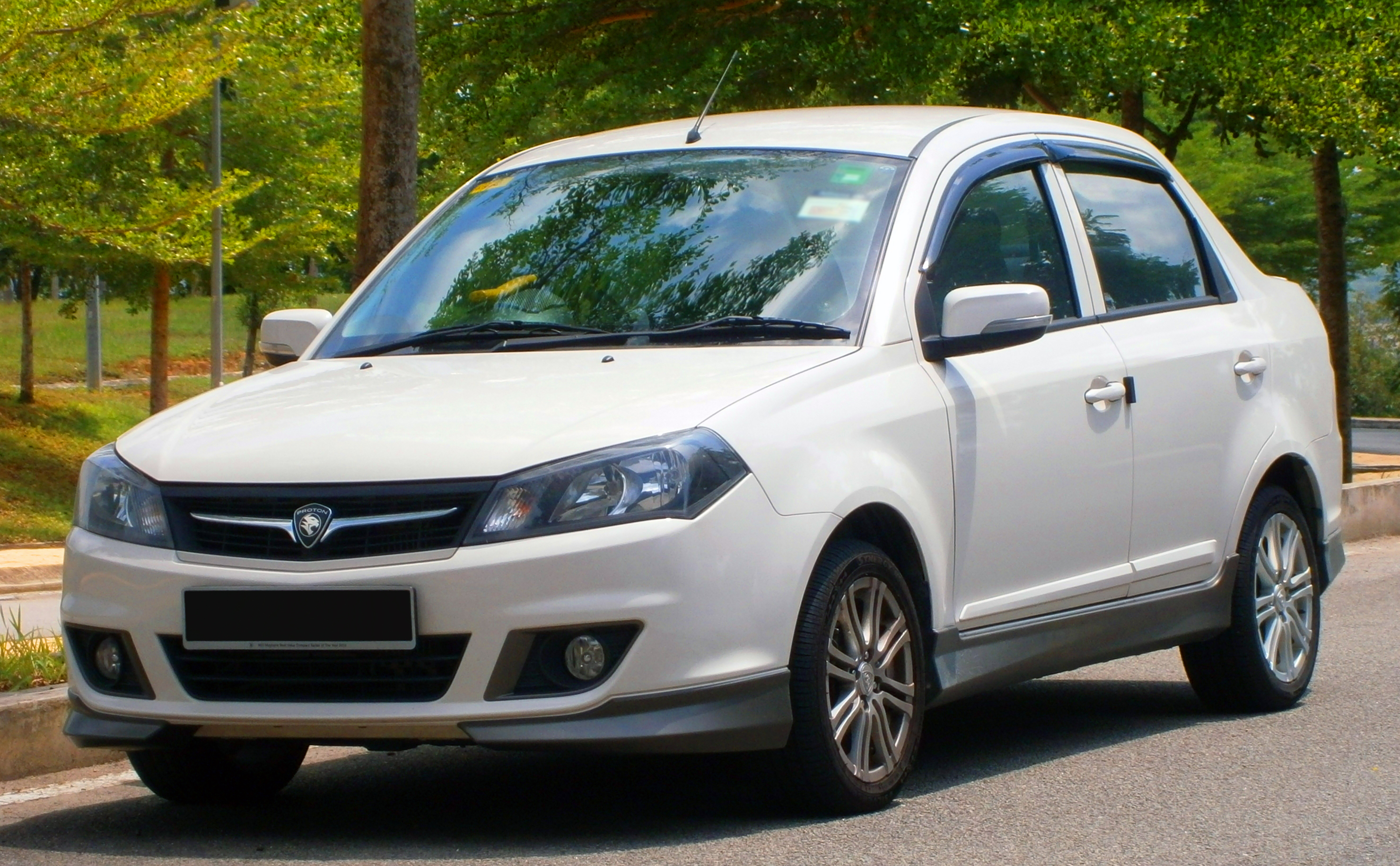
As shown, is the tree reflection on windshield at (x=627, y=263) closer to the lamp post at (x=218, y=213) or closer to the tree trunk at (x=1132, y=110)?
the tree trunk at (x=1132, y=110)

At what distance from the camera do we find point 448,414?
4.79 m

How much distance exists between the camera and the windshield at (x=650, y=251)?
5512mm

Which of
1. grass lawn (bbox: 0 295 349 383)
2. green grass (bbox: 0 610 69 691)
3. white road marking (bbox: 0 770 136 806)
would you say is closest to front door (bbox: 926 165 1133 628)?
white road marking (bbox: 0 770 136 806)

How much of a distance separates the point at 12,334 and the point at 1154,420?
4957 centimetres

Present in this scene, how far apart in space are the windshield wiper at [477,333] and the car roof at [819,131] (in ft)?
2.93

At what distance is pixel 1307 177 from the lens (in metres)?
39.8

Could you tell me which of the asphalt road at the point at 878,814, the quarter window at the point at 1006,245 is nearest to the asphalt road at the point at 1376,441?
the asphalt road at the point at 878,814

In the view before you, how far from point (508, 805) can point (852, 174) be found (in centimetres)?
200

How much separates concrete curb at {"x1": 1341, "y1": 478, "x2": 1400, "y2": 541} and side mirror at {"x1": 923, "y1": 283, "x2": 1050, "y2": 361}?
909cm

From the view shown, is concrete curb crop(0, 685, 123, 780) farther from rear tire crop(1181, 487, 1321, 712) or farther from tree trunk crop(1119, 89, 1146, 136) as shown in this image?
tree trunk crop(1119, 89, 1146, 136)

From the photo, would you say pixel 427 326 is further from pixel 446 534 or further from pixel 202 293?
pixel 202 293

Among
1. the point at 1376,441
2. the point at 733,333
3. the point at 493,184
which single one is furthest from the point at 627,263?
the point at 1376,441

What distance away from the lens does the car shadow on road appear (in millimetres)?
4906

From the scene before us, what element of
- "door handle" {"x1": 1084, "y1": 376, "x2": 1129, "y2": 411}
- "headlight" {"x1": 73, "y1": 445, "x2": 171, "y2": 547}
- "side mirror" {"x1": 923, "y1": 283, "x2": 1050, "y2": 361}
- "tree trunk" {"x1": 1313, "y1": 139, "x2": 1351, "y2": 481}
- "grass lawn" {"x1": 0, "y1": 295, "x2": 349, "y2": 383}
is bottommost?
"grass lawn" {"x1": 0, "y1": 295, "x2": 349, "y2": 383}
